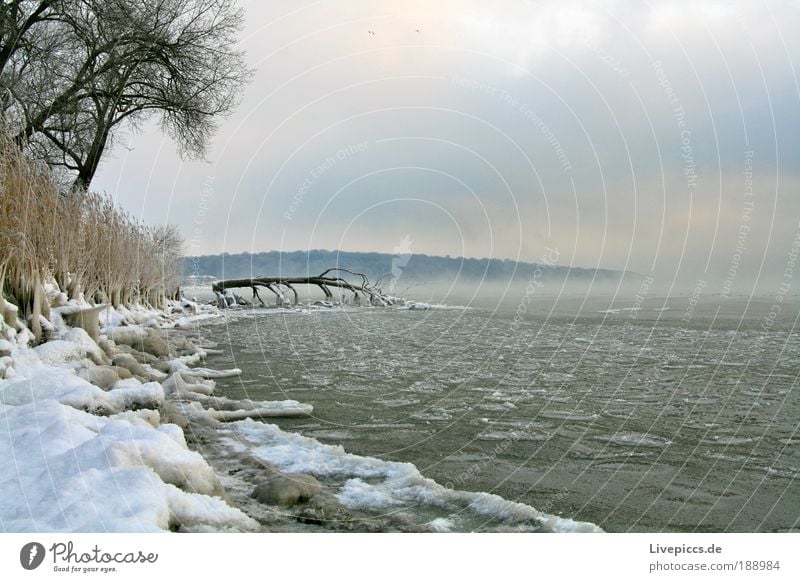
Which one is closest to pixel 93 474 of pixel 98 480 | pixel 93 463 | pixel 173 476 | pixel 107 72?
pixel 98 480

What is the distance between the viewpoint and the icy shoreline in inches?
130

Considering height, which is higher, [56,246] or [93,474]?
[56,246]

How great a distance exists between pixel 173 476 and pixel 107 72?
1271 centimetres

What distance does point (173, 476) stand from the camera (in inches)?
148

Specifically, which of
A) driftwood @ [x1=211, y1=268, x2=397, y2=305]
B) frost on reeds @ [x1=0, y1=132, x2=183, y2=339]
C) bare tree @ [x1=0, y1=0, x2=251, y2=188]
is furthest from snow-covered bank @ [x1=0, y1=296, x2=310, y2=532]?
driftwood @ [x1=211, y1=268, x2=397, y2=305]

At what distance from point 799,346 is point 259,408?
9.75m

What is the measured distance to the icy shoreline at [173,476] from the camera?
3.31 metres

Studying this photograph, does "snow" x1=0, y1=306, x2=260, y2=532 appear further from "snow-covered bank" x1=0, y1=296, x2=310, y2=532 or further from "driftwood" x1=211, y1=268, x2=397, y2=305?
"driftwood" x1=211, y1=268, x2=397, y2=305

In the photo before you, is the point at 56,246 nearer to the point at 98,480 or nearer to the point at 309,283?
the point at 98,480

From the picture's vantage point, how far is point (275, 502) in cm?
397

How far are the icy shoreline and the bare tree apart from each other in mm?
7540

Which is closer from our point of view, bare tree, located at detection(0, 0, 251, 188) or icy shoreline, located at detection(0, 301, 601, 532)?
icy shoreline, located at detection(0, 301, 601, 532)
